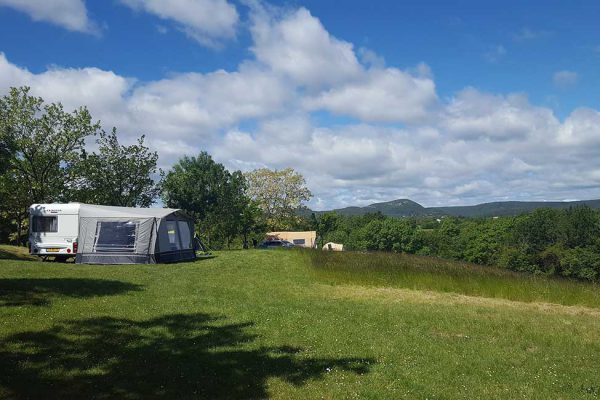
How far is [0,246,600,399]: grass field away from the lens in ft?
17.9

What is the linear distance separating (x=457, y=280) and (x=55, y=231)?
17.6 metres

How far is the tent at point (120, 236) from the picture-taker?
20156 millimetres

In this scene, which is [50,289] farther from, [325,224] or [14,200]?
[325,224]

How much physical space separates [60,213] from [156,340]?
667 inches

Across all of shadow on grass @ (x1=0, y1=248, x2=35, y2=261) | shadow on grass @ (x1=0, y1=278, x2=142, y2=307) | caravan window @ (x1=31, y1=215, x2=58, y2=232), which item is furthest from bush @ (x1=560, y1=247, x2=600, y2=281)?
shadow on grass @ (x1=0, y1=278, x2=142, y2=307)

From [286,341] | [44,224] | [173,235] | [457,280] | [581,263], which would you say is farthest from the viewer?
[581,263]

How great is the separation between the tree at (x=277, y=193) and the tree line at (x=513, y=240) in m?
16.4

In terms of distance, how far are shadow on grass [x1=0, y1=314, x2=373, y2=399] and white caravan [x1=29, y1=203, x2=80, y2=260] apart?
14981mm

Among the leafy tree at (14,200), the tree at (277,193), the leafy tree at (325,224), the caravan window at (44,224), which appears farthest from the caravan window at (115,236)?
the leafy tree at (325,224)

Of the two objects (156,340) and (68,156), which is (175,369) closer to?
(156,340)

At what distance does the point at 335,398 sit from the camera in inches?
203

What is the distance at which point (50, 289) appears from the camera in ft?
35.1

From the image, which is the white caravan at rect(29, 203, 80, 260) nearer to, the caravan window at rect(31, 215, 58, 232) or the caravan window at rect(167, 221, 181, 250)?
the caravan window at rect(31, 215, 58, 232)

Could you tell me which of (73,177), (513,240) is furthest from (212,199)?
(513,240)
